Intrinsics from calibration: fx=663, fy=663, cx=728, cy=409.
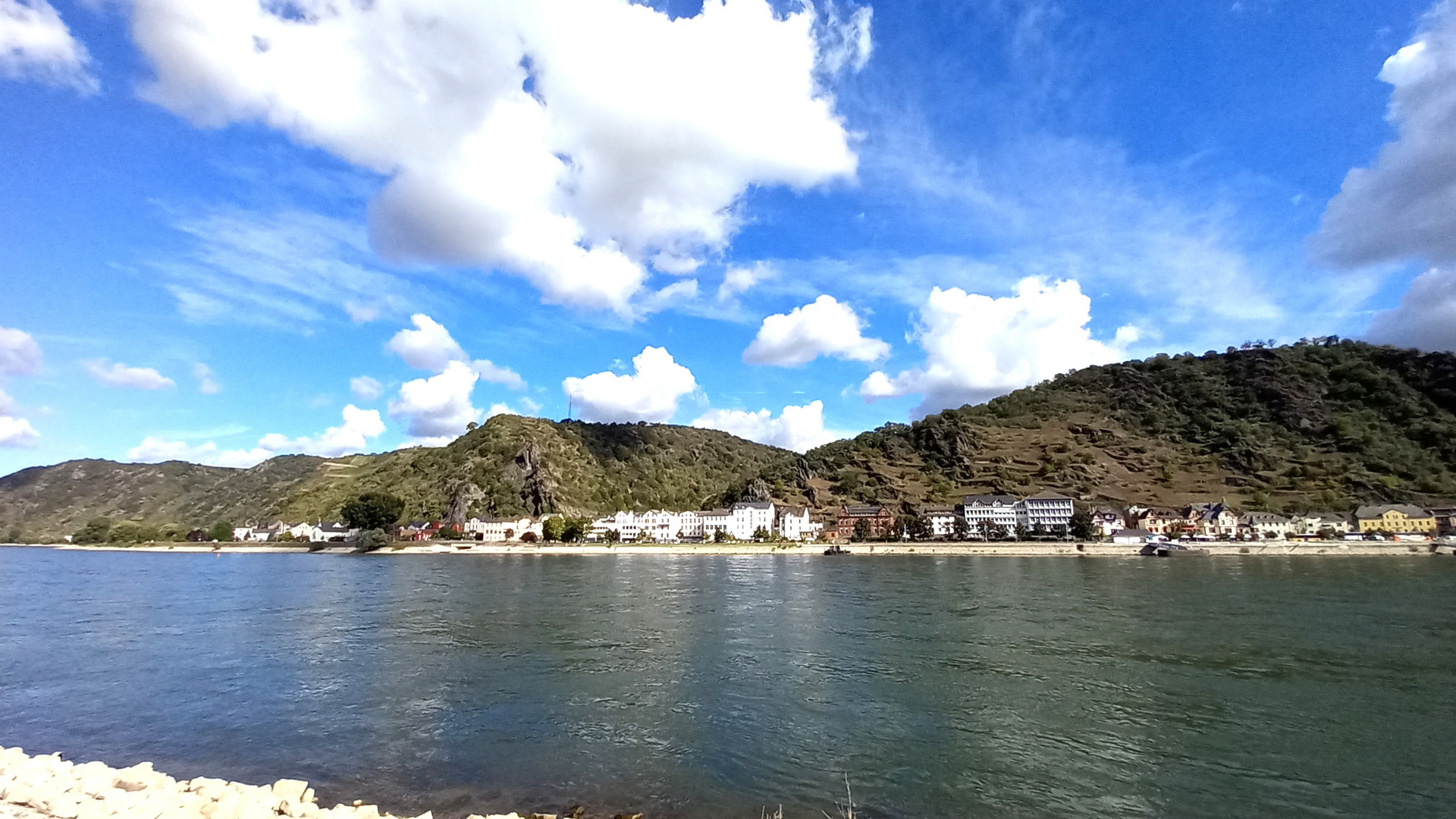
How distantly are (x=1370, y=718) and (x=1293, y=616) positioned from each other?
22.7m

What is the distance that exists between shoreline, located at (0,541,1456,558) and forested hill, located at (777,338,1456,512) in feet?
118

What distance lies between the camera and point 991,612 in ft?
137

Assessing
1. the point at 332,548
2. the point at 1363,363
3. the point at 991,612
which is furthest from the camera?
the point at 1363,363

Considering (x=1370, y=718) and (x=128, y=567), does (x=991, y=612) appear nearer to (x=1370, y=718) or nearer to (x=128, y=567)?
(x=1370, y=718)

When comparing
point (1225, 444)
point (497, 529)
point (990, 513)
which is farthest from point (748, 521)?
point (1225, 444)

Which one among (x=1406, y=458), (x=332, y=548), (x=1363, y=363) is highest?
(x=1363, y=363)

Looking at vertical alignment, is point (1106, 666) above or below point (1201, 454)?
below

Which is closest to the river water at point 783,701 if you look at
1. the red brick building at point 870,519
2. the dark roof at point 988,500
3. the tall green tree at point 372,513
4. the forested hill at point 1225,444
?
the red brick building at point 870,519

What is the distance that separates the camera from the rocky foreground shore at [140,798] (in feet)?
38.8

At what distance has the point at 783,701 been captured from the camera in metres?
22.4

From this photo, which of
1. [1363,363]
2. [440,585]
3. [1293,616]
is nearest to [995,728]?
[1293,616]

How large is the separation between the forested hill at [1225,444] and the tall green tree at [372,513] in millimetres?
100193

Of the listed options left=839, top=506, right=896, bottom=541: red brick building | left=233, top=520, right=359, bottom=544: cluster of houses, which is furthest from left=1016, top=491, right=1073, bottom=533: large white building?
left=233, top=520, right=359, bottom=544: cluster of houses

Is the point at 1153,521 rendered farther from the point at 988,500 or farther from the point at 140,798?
the point at 140,798
